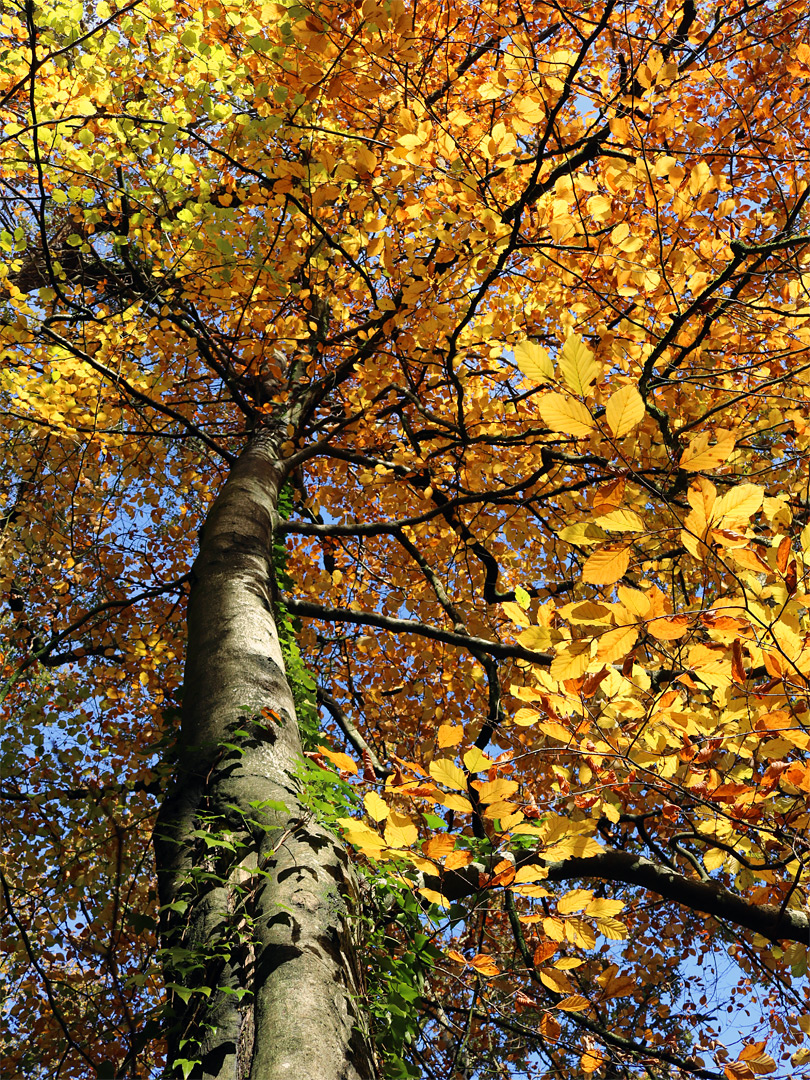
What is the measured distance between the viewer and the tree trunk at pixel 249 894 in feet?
4.82

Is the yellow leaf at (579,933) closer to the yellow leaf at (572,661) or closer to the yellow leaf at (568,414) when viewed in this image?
the yellow leaf at (572,661)

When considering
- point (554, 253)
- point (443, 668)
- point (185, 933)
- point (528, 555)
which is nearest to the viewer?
point (185, 933)

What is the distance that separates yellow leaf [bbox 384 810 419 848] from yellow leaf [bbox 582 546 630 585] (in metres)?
0.80

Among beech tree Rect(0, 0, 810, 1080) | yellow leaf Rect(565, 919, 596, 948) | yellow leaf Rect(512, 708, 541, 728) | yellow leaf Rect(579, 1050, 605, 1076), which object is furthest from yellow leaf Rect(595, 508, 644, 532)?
yellow leaf Rect(579, 1050, 605, 1076)

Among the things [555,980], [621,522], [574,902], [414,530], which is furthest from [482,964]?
[414,530]

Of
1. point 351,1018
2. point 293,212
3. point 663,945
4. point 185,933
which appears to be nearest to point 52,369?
point 293,212

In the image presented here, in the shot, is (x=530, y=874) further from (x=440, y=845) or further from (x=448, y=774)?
(x=448, y=774)

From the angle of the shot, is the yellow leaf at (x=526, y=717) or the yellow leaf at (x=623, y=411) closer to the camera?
the yellow leaf at (x=623, y=411)

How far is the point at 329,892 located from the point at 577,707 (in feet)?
→ 2.95

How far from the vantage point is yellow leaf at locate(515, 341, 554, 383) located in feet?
4.60

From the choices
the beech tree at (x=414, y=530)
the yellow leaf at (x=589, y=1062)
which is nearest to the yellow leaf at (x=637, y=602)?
the beech tree at (x=414, y=530)

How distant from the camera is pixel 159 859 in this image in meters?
2.13

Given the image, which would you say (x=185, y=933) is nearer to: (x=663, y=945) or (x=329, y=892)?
(x=329, y=892)

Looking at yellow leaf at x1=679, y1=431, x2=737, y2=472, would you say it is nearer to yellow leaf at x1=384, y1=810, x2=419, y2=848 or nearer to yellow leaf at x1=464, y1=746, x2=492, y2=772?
yellow leaf at x1=464, y1=746, x2=492, y2=772
